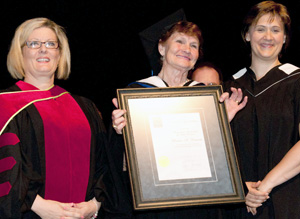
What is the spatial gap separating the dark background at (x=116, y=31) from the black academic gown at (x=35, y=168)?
2.30 meters

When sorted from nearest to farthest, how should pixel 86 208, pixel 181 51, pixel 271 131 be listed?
pixel 86 208 → pixel 271 131 → pixel 181 51

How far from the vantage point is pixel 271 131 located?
3.00 m

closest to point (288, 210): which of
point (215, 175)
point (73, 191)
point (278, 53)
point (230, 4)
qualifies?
point (215, 175)

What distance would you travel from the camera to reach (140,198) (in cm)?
258

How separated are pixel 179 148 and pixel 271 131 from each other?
65 cm

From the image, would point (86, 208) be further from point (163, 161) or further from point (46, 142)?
point (163, 161)

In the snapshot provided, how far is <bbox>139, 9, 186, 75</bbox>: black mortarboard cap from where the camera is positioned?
3.28 m

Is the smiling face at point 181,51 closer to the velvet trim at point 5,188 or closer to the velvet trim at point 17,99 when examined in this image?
the velvet trim at point 17,99

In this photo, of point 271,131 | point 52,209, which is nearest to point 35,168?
point 52,209

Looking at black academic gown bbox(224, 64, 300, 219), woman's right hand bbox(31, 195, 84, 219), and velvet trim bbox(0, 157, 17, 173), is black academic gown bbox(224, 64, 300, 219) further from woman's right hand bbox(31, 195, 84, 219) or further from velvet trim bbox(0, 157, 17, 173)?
velvet trim bbox(0, 157, 17, 173)

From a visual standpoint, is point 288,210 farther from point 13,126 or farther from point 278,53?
point 13,126

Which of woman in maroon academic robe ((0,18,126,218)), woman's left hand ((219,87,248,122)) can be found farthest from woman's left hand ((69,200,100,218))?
woman's left hand ((219,87,248,122))

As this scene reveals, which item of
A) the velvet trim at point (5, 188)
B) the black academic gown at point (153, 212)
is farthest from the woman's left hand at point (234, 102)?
the velvet trim at point (5, 188)

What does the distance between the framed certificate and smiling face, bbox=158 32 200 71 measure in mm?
295
